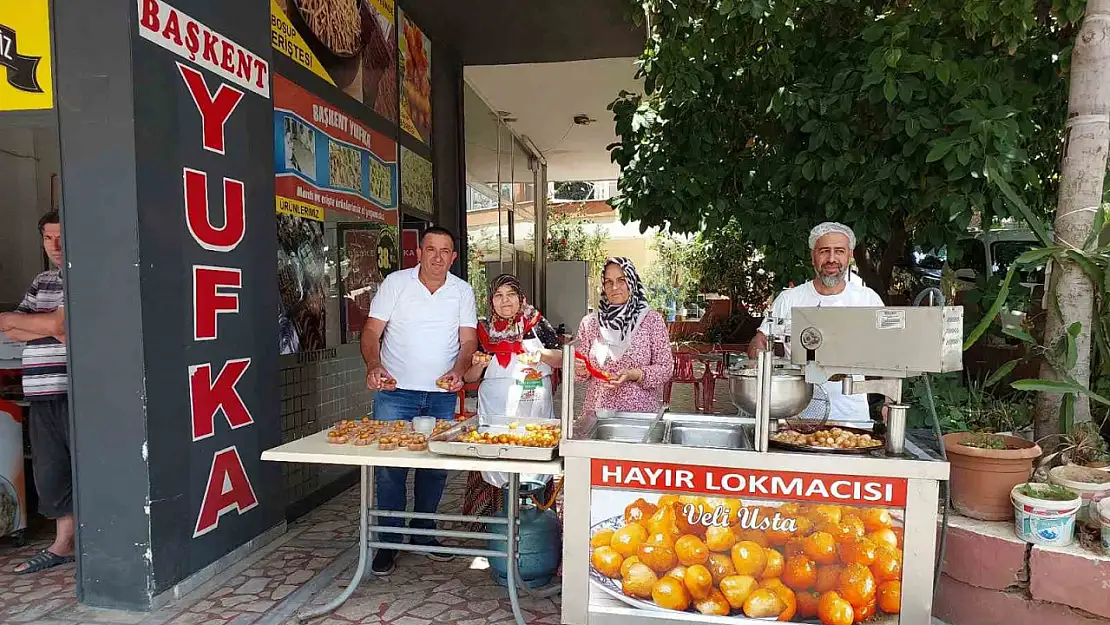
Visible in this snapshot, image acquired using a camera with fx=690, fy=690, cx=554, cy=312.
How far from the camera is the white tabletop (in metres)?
2.57

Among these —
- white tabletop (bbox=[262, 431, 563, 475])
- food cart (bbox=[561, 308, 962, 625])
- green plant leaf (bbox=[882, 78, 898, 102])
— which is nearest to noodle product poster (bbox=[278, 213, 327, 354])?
white tabletop (bbox=[262, 431, 563, 475])

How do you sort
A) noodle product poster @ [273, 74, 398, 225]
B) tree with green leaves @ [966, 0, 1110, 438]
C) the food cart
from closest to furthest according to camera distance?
the food cart
tree with green leaves @ [966, 0, 1110, 438]
noodle product poster @ [273, 74, 398, 225]

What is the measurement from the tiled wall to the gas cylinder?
5.45ft

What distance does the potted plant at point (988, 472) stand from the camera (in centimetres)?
275

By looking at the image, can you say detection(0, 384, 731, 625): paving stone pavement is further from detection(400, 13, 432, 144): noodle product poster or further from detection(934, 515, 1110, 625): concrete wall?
detection(400, 13, 432, 144): noodle product poster

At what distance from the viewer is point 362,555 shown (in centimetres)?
305

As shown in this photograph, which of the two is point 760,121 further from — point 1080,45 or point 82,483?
point 82,483

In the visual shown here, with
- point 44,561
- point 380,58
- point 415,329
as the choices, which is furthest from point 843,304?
point 44,561

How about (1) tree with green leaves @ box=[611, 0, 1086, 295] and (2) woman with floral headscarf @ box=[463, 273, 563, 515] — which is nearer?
(1) tree with green leaves @ box=[611, 0, 1086, 295]

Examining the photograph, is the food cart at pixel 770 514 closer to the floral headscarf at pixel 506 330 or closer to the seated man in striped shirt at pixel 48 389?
the floral headscarf at pixel 506 330

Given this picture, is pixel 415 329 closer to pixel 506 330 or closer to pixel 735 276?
pixel 506 330

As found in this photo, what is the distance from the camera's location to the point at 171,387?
2980mm

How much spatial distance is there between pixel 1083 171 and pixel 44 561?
17.4 ft

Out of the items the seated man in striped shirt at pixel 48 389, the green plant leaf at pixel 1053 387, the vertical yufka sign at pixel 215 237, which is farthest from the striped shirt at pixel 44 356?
the green plant leaf at pixel 1053 387
